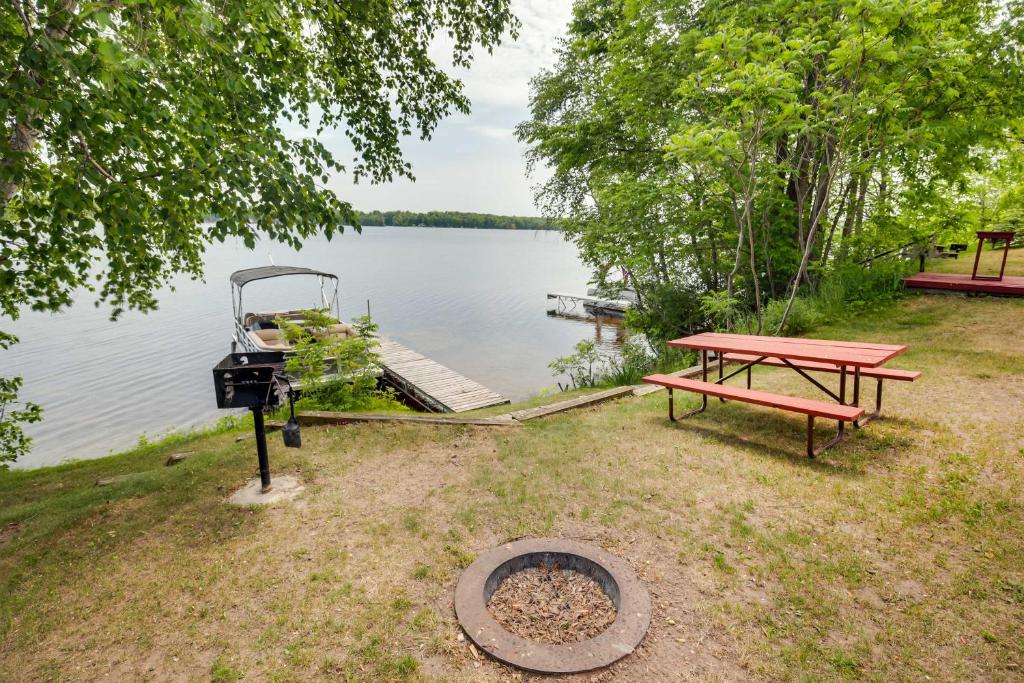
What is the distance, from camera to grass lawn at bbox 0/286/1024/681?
2518 mm

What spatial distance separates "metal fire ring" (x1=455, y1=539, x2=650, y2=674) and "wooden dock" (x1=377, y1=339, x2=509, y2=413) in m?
7.27

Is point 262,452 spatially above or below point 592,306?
above

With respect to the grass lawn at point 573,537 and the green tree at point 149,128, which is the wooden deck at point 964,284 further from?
the green tree at point 149,128

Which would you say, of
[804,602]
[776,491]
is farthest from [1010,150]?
[804,602]

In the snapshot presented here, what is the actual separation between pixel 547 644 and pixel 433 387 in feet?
32.5

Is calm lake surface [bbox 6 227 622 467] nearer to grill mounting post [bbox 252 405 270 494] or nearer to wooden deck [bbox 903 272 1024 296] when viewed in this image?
grill mounting post [bbox 252 405 270 494]

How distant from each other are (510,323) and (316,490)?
23.4 meters

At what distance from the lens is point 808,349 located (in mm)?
4934

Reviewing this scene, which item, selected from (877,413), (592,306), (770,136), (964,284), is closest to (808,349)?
(877,413)

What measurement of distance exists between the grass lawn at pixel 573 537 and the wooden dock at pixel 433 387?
5.52 metres

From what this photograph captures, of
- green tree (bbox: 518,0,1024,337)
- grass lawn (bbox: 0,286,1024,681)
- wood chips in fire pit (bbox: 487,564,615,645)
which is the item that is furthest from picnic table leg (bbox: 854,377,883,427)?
wood chips in fire pit (bbox: 487,564,615,645)

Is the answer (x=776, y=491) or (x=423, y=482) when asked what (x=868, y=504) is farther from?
(x=423, y=482)

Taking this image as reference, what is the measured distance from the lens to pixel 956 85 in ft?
29.4

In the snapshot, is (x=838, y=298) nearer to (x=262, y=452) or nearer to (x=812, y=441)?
(x=812, y=441)
